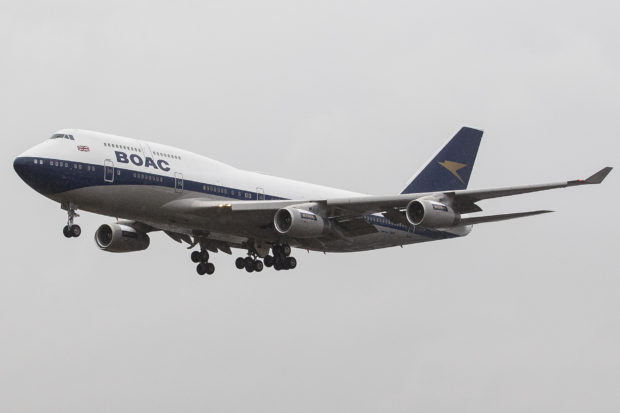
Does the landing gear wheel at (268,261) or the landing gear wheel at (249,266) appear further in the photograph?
the landing gear wheel at (249,266)

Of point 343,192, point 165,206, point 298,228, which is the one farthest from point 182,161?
point 343,192

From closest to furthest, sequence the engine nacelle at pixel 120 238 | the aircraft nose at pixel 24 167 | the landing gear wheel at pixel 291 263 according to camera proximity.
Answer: the aircraft nose at pixel 24 167, the landing gear wheel at pixel 291 263, the engine nacelle at pixel 120 238

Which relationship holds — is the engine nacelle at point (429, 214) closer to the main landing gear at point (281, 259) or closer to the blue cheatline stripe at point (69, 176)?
the main landing gear at point (281, 259)

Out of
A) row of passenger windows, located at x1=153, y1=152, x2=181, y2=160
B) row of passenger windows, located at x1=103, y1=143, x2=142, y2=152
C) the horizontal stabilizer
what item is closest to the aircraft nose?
row of passenger windows, located at x1=103, y1=143, x2=142, y2=152

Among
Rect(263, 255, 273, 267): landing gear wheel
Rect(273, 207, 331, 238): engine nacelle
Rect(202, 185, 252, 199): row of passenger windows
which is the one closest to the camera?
Rect(273, 207, 331, 238): engine nacelle

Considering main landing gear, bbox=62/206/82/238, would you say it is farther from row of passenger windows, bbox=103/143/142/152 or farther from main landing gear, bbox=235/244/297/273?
main landing gear, bbox=235/244/297/273

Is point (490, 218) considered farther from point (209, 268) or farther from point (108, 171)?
point (108, 171)

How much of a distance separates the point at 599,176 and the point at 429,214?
377 inches

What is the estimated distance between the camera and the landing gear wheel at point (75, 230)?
58438mm

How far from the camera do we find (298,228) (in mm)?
61625

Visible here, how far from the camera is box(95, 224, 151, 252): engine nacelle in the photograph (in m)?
67.1

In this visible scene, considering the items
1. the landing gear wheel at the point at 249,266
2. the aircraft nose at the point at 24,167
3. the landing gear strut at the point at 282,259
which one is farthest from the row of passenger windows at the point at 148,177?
the landing gear wheel at the point at 249,266

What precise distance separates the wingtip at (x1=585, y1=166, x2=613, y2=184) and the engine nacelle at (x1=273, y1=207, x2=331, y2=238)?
14228mm

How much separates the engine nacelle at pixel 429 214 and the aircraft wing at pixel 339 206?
1.56ft
